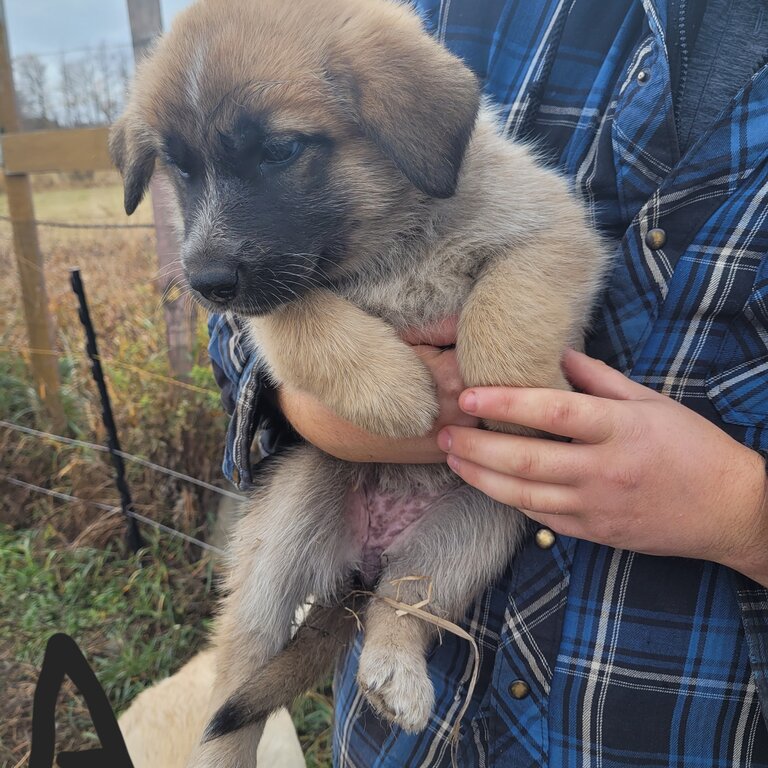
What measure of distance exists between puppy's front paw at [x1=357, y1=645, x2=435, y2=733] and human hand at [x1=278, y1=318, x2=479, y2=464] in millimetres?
406

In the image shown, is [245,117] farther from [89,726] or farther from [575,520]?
[89,726]

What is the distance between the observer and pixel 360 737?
4.81 ft

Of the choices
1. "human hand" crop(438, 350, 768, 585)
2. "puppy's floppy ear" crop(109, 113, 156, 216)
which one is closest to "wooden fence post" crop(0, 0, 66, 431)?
"puppy's floppy ear" crop(109, 113, 156, 216)

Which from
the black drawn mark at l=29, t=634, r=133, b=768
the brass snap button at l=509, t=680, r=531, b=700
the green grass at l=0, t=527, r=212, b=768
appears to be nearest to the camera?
the brass snap button at l=509, t=680, r=531, b=700

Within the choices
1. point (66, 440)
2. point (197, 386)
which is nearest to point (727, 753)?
point (197, 386)

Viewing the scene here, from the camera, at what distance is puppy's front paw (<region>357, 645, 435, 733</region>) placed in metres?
1.31

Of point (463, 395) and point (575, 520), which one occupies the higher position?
point (463, 395)

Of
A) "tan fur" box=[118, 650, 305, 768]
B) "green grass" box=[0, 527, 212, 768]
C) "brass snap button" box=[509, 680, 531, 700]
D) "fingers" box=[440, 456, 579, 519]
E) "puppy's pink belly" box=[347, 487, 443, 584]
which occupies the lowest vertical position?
"green grass" box=[0, 527, 212, 768]

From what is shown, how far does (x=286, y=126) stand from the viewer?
4.18 feet

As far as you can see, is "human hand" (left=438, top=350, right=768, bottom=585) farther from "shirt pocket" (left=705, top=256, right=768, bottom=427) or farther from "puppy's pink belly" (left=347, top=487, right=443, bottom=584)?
"puppy's pink belly" (left=347, top=487, right=443, bottom=584)

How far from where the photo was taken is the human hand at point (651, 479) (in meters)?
1.09

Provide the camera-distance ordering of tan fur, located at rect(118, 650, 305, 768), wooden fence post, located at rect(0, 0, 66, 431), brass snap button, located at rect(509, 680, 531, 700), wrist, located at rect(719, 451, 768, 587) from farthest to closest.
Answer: wooden fence post, located at rect(0, 0, 66, 431) < tan fur, located at rect(118, 650, 305, 768) < brass snap button, located at rect(509, 680, 531, 700) < wrist, located at rect(719, 451, 768, 587)

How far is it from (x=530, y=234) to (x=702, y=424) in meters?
0.58

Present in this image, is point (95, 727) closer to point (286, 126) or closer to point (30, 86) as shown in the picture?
point (286, 126)
